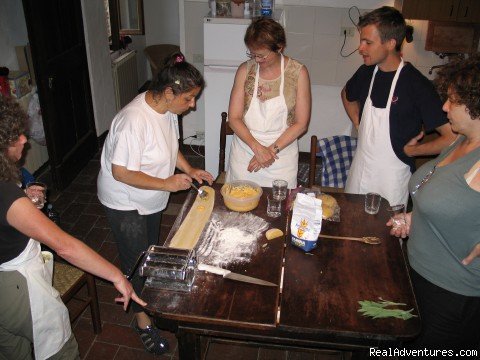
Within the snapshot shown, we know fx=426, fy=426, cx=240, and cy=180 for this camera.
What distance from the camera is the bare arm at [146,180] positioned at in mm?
2119

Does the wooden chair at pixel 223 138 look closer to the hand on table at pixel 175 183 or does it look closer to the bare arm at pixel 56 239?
the hand on table at pixel 175 183

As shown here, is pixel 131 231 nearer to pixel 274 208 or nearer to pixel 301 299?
pixel 274 208

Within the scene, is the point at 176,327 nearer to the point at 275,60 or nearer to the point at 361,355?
the point at 361,355

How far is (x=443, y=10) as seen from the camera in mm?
3877

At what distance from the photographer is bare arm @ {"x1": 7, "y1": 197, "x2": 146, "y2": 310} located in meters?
1.52

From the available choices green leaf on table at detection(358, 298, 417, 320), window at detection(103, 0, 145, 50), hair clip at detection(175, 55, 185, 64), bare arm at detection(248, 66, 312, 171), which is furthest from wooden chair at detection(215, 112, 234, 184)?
window at detection(103, 0, 145, 50)

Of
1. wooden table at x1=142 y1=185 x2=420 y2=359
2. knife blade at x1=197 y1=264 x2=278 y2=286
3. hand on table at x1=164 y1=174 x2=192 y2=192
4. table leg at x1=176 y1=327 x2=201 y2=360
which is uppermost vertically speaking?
hand on table at x1=164 y1=174 x2=192 y2=192

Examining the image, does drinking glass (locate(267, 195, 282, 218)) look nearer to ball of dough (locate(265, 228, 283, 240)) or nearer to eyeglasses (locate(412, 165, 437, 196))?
ball of dough (locate(265, 228, 283, 240))

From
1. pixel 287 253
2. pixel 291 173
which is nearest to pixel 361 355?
pixel 287 253

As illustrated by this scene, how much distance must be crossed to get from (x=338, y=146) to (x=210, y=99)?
150 cm

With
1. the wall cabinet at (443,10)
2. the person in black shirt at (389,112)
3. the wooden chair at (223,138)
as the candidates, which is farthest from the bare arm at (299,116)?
the wall cabinet at (443,10)

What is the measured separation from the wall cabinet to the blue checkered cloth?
150 centimetres

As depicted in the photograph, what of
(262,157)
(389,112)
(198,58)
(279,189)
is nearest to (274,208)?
(279,189)

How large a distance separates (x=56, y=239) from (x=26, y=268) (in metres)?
0.31
